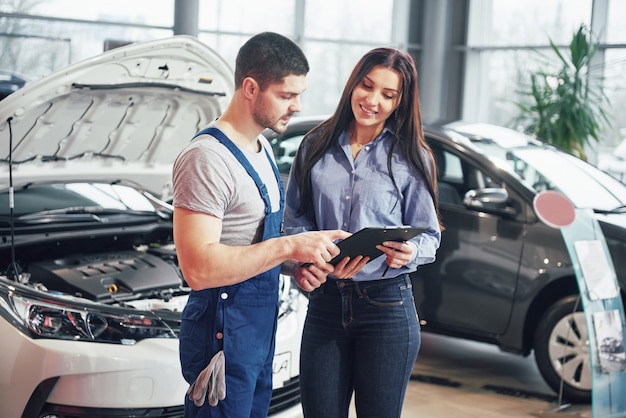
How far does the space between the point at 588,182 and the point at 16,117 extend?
317 centimetres

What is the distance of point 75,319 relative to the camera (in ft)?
10.0

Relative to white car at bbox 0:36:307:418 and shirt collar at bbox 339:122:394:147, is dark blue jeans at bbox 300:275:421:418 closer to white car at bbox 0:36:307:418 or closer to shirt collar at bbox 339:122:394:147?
shirt collar at bbox 339:122:394:147

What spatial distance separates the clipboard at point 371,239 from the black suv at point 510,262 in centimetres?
245

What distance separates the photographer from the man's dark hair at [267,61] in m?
2.16

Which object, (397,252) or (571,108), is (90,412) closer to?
(397,252)

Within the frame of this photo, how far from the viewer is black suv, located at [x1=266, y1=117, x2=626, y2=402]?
15.0 feet

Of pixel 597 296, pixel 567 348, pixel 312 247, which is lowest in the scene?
pixel 567 348

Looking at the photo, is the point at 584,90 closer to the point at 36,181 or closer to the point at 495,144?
the point at 495,144

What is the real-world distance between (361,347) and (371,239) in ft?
1.13

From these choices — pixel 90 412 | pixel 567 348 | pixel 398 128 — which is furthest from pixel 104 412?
pixel 567 348

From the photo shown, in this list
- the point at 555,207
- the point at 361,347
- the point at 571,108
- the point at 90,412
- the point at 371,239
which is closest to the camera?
the point at 371,239

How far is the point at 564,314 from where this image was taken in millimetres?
4586

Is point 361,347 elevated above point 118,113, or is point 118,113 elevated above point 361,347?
point 118,113

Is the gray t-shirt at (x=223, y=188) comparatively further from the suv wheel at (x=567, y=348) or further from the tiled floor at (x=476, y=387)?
the suv wheel at (x=567, y=348)
